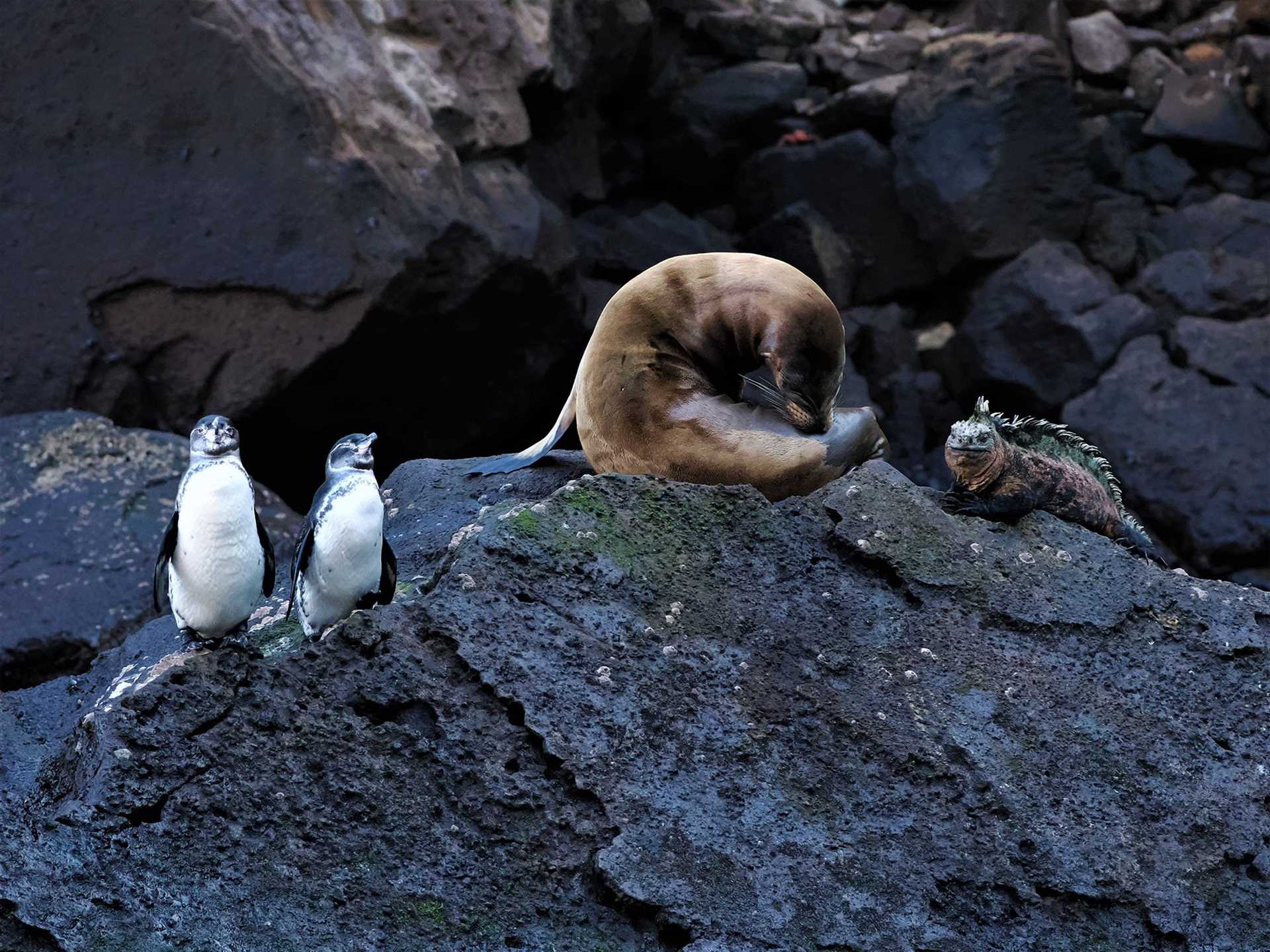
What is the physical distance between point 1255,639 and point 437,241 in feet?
16.8

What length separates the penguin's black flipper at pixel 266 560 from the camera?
311 centimetres

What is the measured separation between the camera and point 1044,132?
11.3 m

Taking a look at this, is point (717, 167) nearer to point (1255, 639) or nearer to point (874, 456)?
point (874, 456)

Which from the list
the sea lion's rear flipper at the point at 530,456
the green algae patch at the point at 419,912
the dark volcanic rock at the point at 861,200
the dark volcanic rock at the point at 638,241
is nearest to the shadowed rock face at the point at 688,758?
the green algae patch at the point at 419,912

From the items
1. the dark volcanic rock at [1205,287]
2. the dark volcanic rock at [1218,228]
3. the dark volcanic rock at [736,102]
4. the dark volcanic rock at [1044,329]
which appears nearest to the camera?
the dark volcanic rock at [1044,329]

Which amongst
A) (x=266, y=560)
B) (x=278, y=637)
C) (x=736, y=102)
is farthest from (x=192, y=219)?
(x=736, y=102)

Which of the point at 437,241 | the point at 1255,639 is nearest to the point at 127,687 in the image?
the point at 1255,639

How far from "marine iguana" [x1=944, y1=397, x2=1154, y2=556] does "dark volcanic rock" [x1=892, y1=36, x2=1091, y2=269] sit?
7.14 m

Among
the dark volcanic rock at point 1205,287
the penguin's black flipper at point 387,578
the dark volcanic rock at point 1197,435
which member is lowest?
the dark volcanic rock at point 1197,435

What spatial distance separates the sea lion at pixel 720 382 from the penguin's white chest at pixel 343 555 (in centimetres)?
118

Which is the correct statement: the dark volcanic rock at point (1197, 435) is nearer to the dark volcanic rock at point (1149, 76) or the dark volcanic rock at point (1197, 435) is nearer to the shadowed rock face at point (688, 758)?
the dark volcanic rock at point (1149, 76)

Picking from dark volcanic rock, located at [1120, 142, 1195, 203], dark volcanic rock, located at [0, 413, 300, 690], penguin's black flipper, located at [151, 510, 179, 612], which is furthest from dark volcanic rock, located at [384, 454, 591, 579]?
dark volcanic rock, located at [1120, 142, 1195, 203]

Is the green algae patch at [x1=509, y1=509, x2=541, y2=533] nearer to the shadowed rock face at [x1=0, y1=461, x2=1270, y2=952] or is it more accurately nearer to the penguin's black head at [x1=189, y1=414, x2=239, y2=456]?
the shadowed rock face at [x1=0, y1=461, x2=1270, y2=952]

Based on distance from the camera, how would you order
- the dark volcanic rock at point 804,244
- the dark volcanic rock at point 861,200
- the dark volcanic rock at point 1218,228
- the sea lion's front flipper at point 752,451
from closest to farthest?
1. the sea lion's front flipper at point 752,451
2. the dark volcanic rock at point 804,244
3. the dark volcanic rock at point 1218,228
4. the dark volcanic rock at point 861,200
